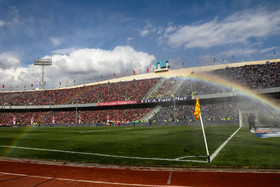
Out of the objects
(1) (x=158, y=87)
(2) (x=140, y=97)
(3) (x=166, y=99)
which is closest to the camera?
(3) (x=166, y=99)

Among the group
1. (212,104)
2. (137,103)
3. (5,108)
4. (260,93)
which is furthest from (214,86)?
(5,108)

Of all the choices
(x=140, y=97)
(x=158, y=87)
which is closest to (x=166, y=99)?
(x=140, y=97)

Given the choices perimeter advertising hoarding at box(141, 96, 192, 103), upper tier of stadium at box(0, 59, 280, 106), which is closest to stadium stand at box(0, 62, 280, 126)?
upper tier of stadium at box(0, 59, 280, 106)

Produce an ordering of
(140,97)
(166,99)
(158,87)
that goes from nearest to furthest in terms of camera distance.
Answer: (166,99)
(140,97)
(158,87)

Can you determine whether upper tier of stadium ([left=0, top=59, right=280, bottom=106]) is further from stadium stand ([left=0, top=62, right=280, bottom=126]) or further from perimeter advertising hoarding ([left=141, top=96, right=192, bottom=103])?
perimeter advertising hoarding ([left=141, top=96, right=192, bottom=103])

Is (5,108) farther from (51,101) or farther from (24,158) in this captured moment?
(24,158)

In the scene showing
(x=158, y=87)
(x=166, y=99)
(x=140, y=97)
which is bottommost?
(x=166, y=99)

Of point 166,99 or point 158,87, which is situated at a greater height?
point 158,87

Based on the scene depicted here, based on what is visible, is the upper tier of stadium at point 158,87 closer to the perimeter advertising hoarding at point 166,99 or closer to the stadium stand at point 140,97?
the stadium stand at point 140,97

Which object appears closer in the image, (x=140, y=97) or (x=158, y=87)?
(x=140, y=97)

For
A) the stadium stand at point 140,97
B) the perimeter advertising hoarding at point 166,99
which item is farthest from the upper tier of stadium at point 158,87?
the perimeter advertising hoarding at point 166,99

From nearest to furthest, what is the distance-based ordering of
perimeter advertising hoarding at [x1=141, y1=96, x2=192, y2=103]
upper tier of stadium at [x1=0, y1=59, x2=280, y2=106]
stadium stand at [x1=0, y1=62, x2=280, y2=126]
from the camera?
1. stadium stand at [x1=0, y1=62, x2=280, y2=126]
2. upper tier of stadium at [x1=0, y1=59, x2=280, y2=106]
3. perimeter advertising hoarding at [x1=141, y1=96, x2=192, y2=103]

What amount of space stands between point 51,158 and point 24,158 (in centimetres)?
169

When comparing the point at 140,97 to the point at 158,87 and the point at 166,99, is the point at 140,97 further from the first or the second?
the point at 166,99
